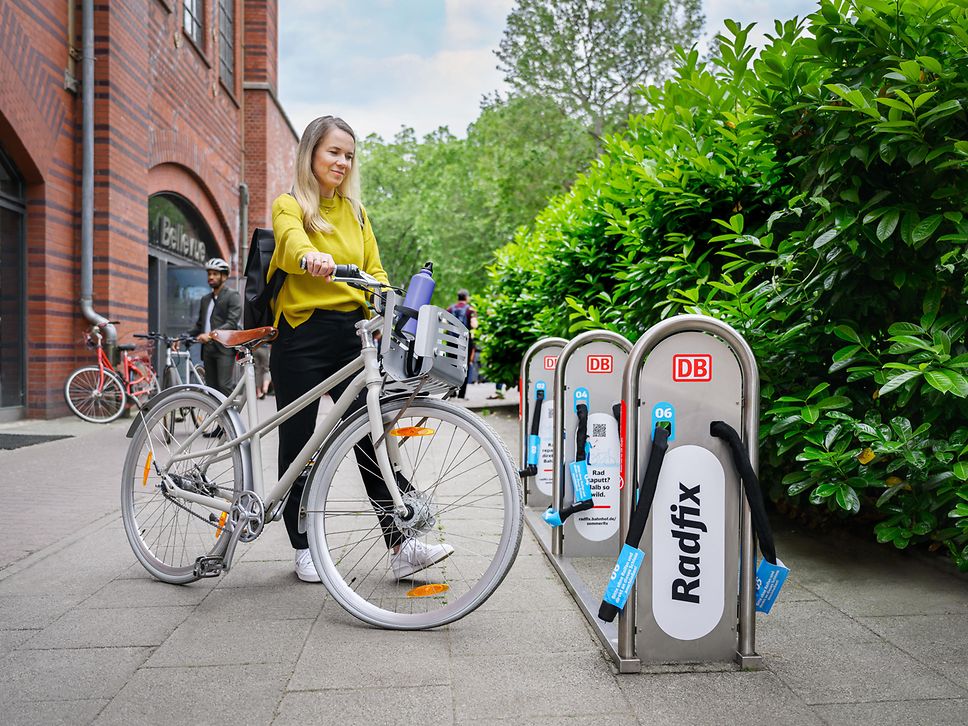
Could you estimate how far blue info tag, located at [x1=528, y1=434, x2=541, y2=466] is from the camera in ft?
16.5

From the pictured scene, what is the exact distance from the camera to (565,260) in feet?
27.0

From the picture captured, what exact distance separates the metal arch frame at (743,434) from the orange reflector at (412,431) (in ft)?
2.74

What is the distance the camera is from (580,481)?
3.88 meters

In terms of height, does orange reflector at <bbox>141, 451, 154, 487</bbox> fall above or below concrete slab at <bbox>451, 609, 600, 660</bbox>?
above

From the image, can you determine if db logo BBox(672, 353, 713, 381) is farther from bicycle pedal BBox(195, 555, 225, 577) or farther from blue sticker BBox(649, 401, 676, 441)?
bicycle pedal BBox(195, 555, 225, 577)

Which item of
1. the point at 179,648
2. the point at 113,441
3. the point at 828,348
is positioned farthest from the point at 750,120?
the point at 113,441

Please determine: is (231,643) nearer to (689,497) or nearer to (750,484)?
(689,497)

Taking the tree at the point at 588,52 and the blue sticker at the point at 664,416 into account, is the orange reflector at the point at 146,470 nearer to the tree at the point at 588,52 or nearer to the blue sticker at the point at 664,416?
the blue sticker at the point at 664,416

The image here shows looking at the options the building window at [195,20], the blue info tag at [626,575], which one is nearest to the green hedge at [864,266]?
the blue info tag at [626,575]

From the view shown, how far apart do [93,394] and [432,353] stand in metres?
9.17

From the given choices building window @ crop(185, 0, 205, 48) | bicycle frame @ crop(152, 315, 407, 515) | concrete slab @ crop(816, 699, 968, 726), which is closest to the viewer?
concrete slab @ crop(816, 699, 968, 726)

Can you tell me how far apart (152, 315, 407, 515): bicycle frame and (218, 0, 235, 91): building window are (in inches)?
652

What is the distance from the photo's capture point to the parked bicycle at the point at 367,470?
3.22m

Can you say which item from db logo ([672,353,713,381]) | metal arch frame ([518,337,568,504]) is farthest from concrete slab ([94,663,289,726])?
metal arch frame ([518,337,568,504])
